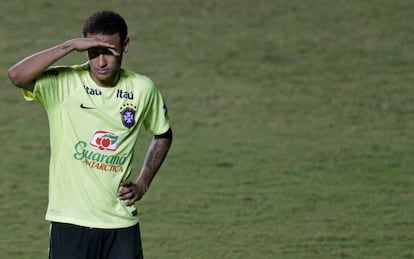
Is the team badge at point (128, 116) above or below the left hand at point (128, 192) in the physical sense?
above

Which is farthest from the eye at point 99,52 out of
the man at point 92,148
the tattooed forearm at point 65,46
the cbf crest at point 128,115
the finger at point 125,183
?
the finger at point 125,183

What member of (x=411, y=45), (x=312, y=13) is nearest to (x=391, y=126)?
(x=411, y=45)

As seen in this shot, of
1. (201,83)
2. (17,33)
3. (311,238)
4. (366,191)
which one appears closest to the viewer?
(311,238)

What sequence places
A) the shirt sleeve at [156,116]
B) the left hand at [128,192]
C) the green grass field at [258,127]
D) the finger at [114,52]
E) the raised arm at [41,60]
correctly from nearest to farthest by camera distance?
the raised arm at [41,60] < the finger at [114,52] < the left hand at [128,192] < the shirt sleeve at [156,116] < the green grass field at [258,127]

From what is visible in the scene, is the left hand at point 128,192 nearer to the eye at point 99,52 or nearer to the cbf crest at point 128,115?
the cbf crest at point 128,115

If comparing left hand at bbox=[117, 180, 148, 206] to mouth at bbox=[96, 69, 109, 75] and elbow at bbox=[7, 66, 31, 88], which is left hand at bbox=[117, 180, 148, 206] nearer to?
mouth at bbox=[96, 69, 109, 75]

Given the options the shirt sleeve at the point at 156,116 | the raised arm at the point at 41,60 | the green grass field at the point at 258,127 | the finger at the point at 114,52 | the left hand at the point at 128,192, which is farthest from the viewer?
the green grass field at the point at 258,127

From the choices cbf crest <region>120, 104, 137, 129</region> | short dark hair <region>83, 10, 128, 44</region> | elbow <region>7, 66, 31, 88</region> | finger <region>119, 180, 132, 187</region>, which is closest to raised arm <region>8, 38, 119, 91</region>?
elbow <region>7, 66, 31, 88</region>

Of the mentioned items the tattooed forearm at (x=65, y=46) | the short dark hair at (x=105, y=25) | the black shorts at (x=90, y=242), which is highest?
the short dark hair at (x=105, y=25)

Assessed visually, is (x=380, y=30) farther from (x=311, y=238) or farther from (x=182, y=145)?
(x=311, y=238)

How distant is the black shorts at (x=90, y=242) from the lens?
552 cm

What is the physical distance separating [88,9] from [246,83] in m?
3.97

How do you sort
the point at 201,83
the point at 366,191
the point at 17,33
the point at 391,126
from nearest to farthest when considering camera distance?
the point at 366,191, the point at 391,126, the point at 201,83, the point at 17,33

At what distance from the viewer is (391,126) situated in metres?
14.0
